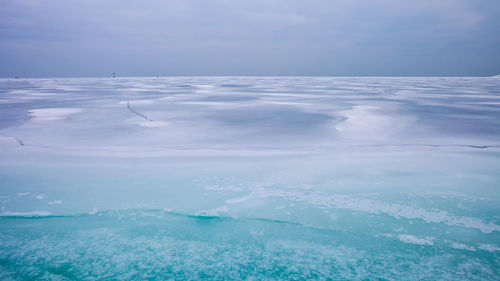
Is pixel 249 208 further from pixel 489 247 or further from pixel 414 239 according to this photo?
pixel 489 247

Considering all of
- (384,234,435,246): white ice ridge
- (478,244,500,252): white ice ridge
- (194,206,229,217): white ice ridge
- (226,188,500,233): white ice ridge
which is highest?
(226,188,500,233): white ice ridge

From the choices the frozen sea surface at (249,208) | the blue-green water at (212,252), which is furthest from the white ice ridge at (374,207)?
the blue-green water at (212,252)

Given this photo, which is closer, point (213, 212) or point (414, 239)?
point (414, 239)

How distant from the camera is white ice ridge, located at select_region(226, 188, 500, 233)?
70.3 inches

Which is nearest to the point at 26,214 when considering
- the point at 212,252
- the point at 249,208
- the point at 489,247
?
the point at 212,252

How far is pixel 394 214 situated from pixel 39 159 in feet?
10.7

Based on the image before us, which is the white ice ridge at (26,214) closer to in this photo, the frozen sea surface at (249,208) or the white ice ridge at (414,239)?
the frozen sea surface at (249,208)

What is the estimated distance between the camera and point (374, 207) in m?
1.99

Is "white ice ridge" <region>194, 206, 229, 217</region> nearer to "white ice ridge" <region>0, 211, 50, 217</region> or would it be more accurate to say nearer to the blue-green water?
the blue-green water

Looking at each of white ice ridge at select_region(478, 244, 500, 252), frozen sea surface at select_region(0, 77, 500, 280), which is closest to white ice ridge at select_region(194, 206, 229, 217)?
frozen sea surface at select_region(0, 77, 500, 280)

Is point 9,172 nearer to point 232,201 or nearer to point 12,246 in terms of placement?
point 12,246

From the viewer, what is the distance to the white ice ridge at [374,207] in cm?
179

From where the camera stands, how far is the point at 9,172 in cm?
270

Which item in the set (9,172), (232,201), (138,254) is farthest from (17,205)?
(232,201)
